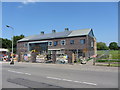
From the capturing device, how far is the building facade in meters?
34.8

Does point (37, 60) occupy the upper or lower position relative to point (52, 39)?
lower

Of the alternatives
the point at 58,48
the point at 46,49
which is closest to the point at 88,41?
the point at 58,48

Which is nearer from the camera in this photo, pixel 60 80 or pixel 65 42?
pixel 60 80

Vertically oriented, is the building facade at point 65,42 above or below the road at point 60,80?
above

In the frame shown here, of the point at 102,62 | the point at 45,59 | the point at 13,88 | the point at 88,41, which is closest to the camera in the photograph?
the point at 13,88

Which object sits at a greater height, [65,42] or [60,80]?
[65,42]

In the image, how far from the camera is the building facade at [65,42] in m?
34.8

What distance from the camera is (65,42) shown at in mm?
38281

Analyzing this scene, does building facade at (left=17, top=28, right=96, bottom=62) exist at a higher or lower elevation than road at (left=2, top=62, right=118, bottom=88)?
higher

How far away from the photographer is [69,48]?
123 ft

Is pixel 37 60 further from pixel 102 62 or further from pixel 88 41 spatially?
pixel 88 41

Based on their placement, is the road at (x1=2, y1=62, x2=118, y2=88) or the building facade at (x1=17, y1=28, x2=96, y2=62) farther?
the building facade at (x1=17, y1=28, x2=96, y2=62)

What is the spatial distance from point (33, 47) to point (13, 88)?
133ft

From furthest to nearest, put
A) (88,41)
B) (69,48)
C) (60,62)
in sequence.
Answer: (69,48) → (88,41) → (60,62)
